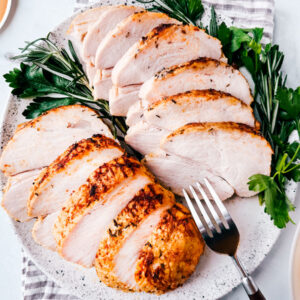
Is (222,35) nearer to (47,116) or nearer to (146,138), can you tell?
(146,138)

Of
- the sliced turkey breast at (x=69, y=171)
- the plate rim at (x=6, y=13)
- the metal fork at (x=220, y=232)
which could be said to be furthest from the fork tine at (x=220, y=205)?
the plate rim at (x=6, y=13)

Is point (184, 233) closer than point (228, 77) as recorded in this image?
Yes

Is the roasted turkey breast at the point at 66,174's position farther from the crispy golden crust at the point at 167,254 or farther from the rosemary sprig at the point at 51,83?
the crispy golden crust at the point at 167,254

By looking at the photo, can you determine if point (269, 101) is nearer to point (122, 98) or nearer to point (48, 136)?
point (122, 98)

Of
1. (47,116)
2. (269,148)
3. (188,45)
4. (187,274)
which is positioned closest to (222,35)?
(188,45)

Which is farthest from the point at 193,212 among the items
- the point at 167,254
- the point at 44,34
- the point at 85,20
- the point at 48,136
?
the point at 44,34

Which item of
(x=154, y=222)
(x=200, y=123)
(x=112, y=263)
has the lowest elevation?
(x=112, y=263)

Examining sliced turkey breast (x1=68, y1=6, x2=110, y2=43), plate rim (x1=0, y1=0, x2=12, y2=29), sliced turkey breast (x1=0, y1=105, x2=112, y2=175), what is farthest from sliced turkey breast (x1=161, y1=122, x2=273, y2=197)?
plate rim (x1=0, y1=0, x2=12, y2=29)
